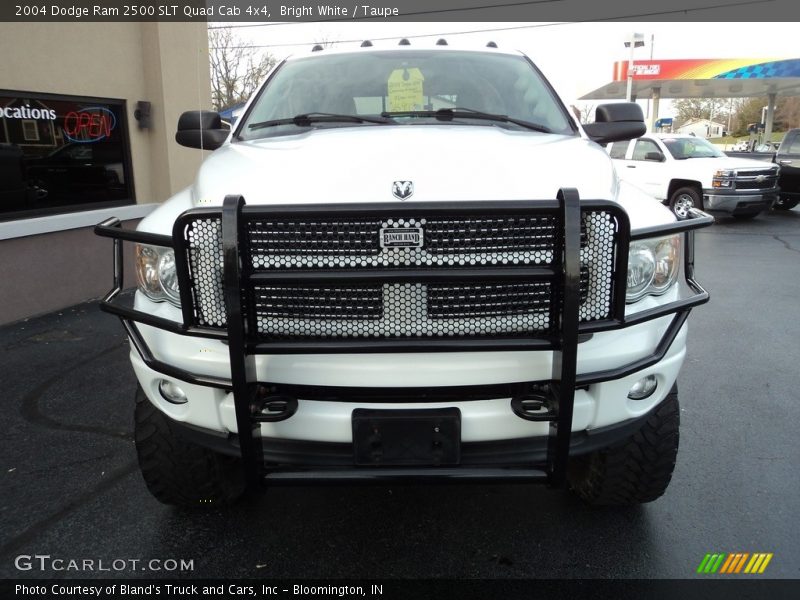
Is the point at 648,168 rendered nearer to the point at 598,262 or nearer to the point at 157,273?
the point at 598,262

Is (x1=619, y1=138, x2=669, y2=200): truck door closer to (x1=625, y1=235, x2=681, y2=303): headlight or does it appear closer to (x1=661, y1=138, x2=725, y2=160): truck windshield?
(x1=661, y1=138, x2=725, y2=160): truck windshield

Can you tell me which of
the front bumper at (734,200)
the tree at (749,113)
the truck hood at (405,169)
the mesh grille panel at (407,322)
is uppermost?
the tree at (749,113)

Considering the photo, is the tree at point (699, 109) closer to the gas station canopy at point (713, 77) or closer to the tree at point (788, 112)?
the tree at point (788, 112)

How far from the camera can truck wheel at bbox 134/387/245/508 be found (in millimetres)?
2400

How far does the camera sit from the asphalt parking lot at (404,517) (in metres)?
2.47

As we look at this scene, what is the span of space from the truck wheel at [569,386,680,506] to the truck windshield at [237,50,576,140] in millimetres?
1477

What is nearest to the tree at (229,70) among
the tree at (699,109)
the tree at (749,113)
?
the tree at (749,113)

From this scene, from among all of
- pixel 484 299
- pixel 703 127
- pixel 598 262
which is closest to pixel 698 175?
pixel 598 262

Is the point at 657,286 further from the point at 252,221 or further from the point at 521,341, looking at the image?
the point at 252,221

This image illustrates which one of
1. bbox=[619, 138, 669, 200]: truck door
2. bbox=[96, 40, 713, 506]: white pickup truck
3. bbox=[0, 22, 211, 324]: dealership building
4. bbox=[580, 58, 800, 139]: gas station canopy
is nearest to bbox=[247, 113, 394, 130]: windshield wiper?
bbox=[96, 40, 713, 506]: white pickup truck

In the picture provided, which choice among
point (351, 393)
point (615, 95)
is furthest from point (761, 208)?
point (615, 95)

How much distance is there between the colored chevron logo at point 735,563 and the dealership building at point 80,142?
18.4 feet

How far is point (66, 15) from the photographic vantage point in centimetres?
615

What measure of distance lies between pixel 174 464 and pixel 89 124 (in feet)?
17.9
